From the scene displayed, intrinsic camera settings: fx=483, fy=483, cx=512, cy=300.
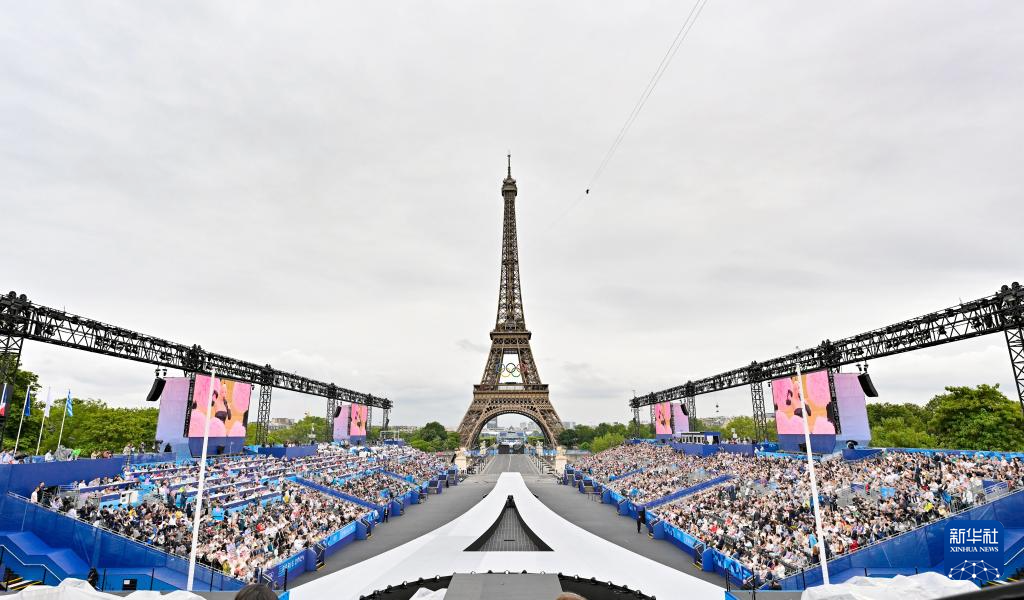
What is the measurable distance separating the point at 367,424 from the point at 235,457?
31961 mm

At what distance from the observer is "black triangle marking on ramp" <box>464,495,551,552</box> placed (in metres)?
20.5

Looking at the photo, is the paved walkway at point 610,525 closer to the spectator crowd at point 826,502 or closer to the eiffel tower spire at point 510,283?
the spectator crowd at point 826,502

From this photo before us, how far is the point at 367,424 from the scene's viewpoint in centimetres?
6272

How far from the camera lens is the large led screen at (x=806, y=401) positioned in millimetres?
28062

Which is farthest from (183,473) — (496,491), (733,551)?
(733,551)

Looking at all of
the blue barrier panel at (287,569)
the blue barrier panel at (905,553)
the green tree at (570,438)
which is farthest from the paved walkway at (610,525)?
the green tree at (570,438)

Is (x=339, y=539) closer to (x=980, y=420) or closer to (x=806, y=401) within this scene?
(x=806, y=401)

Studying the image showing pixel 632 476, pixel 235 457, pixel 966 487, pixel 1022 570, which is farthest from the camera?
pixel 632 476

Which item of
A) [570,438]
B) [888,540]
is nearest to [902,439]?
[888,540]

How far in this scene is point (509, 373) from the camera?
78.5 metres

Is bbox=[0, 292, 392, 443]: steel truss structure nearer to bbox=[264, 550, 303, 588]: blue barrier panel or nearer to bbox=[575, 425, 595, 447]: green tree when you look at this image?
bbox=[264, 550, 303, 588]: blue barrier panel

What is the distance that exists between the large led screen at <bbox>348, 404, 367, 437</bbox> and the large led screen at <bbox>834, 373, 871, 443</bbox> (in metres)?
45.3

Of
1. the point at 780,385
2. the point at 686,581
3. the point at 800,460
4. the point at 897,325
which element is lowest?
the point at 686,581

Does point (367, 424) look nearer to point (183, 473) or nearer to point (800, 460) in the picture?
point (183, 473)
